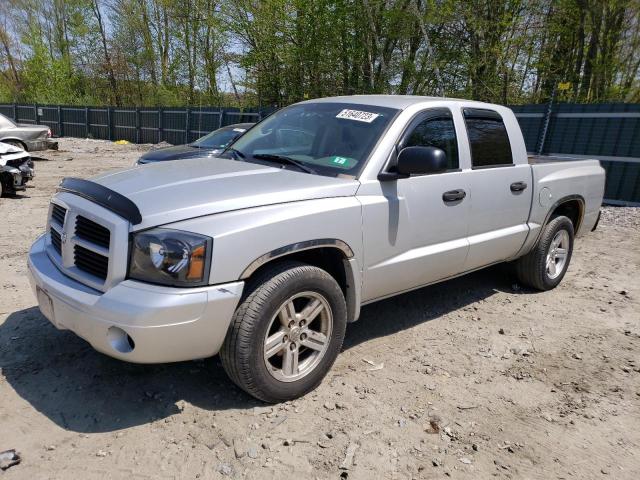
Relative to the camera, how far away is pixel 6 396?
2.93 meters

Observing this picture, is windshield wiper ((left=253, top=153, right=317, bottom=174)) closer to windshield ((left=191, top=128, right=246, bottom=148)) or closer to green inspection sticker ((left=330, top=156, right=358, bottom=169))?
green inspection sticker ((left=330, top=156, right=358, bottom=169))

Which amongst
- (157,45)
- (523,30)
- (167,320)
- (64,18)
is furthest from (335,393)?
(64,18)

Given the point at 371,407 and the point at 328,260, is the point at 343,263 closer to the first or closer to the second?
the point at 328,260

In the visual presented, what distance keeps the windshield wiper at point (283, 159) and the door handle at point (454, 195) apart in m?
1.05

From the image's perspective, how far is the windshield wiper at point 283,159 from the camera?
3.39 meters

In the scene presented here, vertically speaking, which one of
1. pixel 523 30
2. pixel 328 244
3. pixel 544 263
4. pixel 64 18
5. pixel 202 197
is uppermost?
pixel 64 18

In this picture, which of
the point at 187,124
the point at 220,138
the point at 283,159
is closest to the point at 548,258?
the point at 283,159

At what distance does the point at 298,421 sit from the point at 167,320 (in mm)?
1000

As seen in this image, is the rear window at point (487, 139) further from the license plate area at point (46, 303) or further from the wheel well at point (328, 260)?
the license plate area at point (46, 303)

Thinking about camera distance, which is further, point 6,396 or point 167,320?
point 6,396

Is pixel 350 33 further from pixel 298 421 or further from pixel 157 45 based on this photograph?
pixel 157 45

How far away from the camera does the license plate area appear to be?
2.85 metres

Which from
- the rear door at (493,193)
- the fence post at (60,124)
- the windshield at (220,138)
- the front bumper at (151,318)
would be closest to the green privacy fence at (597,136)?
the windshield at (220,138)

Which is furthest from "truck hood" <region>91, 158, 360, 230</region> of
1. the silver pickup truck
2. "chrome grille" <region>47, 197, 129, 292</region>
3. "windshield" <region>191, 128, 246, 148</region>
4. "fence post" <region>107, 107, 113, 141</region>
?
"fence post" <region>107, 107, 113, 141</region>
